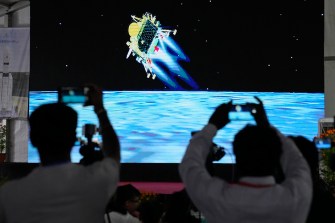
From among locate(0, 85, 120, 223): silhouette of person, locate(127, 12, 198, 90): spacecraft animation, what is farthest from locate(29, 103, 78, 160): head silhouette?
locate(127, 12, 198, 90): spacecraft animation

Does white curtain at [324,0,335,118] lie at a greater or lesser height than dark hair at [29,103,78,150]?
greater

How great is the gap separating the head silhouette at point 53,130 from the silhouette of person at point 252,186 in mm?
371

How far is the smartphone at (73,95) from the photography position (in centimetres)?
178

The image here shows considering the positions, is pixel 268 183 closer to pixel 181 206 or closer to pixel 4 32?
pixel 181 206

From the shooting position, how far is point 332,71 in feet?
28.7

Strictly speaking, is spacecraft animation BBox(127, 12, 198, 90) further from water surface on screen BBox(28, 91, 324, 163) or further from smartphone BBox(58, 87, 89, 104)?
smartphone BBox(58, 87, 89, 104)

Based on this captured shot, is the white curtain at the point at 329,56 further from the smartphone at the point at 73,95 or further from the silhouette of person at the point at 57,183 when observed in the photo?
the silhouette of person at the point at 57,183

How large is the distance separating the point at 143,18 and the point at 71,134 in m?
6.86

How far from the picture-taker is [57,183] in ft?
5.27

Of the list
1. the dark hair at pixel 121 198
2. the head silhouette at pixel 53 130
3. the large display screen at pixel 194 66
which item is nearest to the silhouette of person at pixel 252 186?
the head silhouette at pixel 53 130

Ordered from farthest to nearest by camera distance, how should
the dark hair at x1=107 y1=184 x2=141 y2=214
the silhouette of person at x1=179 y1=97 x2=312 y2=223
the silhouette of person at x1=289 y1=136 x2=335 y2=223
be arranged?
1. the dark hair at x1=107 y1=184 x2=141 y2=214
2. the silhouette of person at x1=289 y1=136 x2=335 y2=223
3. the silhouette of person at x1=179 y1=97 x2=312 y2=223

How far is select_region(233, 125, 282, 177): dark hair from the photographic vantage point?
5.34ft

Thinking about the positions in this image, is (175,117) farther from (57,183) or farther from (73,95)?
(57,183)

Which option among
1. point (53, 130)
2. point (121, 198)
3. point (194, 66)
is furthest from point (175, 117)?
point (53, 130)
